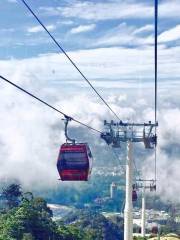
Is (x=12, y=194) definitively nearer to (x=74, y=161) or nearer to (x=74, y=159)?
(x=74, y=161)

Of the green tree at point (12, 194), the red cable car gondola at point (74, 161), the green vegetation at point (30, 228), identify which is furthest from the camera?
the green tree at point (12, 194)

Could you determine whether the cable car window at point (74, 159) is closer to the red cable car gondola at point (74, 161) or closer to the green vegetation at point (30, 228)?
the red cable car gondola at point (74, 161)

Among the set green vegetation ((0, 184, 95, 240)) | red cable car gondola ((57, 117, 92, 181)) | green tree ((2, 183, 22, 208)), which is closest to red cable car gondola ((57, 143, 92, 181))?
red cable car gondola ((57, 117, 92, 181))

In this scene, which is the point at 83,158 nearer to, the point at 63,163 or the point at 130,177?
the point at 63,163

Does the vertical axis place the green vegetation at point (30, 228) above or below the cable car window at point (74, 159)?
below

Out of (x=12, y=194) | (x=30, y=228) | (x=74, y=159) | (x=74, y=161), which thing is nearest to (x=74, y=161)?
(x=74, y=161)

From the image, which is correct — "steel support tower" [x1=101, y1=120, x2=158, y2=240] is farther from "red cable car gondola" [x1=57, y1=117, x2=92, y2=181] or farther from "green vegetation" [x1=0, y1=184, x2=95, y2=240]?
"green vegetation" [x1=0, y1=184, x2=95, y2=240]

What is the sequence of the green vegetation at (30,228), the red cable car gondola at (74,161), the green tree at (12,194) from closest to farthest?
the red cable car gondola at (74,161)
the green vegetation at (30,228)
the green tree at (12,194)

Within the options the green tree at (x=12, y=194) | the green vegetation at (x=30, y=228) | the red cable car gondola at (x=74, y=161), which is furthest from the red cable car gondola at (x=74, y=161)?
the green tree at (x=12, y=194)
